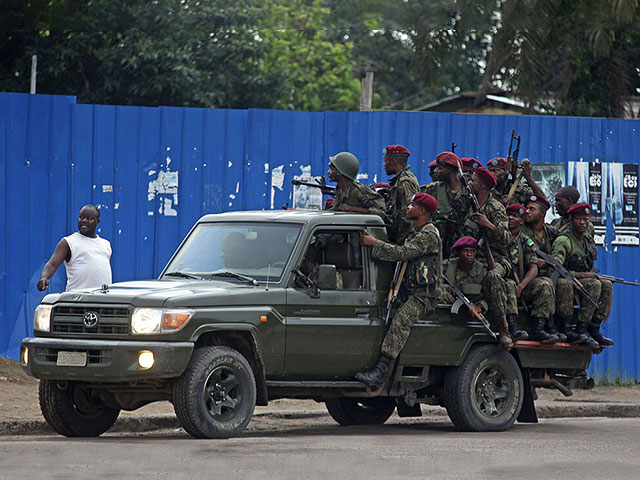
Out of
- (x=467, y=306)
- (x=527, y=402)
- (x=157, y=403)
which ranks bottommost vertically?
(x=157, y=403)

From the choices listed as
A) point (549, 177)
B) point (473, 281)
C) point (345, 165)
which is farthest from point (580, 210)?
point (549, 177)

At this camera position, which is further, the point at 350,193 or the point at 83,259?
the point at 83,259

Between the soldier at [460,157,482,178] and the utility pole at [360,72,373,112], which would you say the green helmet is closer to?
the soldier at [460,157,482,178]

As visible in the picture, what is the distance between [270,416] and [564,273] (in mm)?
3148

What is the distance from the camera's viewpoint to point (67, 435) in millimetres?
9641

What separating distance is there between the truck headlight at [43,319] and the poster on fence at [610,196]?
7.28 meters

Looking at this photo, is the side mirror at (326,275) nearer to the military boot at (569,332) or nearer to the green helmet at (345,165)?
the green helmet at (345,165)

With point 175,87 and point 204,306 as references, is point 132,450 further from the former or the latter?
point 175,87

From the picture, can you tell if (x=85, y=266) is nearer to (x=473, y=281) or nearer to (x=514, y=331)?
(x=473, y=281)


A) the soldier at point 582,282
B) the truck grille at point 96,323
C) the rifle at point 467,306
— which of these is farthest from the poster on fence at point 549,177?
the truck grille at point 96,323

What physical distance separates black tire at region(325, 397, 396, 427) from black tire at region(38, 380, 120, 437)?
2414mm

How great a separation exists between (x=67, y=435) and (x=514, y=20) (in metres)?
13.1

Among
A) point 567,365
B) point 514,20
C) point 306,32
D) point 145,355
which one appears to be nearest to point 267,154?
point 567,365

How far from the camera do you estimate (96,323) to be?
887 cm
